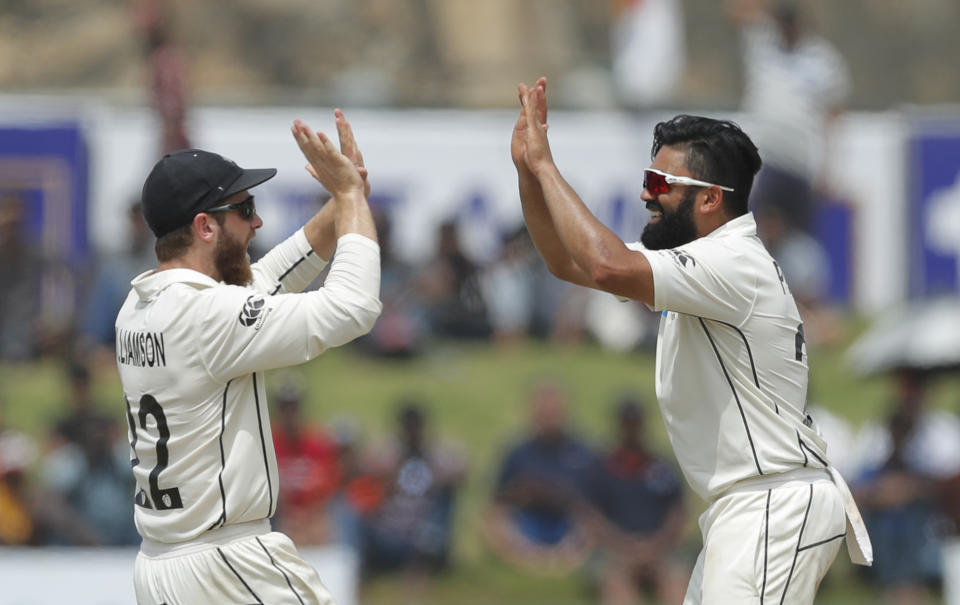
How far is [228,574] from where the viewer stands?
4.18 meters

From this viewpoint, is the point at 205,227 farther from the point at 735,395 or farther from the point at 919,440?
the point at 919,440

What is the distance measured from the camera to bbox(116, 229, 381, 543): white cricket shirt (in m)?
4.09

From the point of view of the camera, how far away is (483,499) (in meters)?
11.7

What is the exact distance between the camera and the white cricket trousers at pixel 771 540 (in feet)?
13.6

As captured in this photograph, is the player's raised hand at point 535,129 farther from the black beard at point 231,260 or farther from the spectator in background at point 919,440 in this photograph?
the spectator in background at point 919,440

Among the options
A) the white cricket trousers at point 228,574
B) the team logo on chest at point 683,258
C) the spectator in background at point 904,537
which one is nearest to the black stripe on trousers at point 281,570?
the white cricket trousers at point 228,574

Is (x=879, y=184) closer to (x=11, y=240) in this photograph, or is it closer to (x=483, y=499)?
(x=483, y=499)

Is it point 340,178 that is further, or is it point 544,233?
point 544,233

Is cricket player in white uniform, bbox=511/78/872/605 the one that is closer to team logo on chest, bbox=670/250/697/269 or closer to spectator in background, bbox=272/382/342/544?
team logo on chest, bbox=670/250/697/269

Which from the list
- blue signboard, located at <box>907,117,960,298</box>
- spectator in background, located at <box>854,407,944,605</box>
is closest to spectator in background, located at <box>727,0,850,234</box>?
blue signboard, located at <box>907,117,960,298</box>

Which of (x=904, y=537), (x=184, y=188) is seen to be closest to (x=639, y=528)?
(x=904, y=537)

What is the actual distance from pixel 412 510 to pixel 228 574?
6.38 meters

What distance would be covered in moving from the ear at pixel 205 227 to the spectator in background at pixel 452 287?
859cm

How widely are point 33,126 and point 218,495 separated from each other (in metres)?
9.69
